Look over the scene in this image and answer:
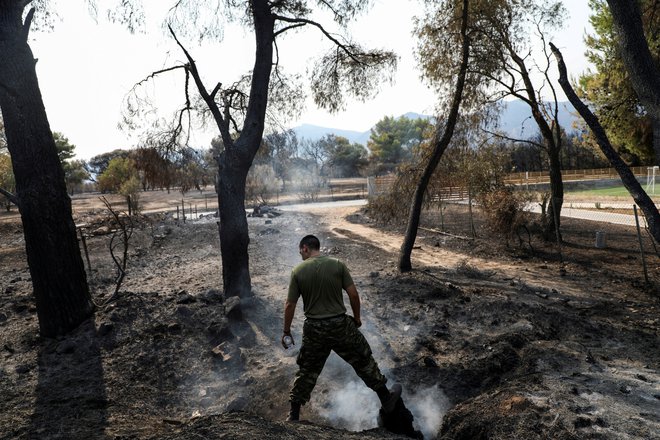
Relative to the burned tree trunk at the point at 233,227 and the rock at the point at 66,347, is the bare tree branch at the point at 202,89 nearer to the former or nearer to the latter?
the burned tree trunk at the point at 233,227

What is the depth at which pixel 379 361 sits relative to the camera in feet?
18.2

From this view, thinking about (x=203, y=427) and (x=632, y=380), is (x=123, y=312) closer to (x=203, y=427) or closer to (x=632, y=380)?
(x=203, y=427)

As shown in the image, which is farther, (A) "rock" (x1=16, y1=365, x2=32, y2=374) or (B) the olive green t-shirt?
(A) "rock" (x1=16, y1=365, x2=32, y2=374)

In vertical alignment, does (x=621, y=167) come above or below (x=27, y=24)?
below

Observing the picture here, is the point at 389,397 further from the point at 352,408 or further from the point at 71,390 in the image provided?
the point at 71,390

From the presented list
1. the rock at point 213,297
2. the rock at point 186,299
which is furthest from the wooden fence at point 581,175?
the rock at point 186,299

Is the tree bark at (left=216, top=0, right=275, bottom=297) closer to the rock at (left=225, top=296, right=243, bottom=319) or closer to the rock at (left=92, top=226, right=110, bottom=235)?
the rock at (left=225, top=296, right=243, bottom=319)

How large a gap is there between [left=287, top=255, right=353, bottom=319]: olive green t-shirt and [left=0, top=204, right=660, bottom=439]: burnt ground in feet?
3.33

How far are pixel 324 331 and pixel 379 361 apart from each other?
1890mm

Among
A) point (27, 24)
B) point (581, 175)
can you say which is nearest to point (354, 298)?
point (27, 24)

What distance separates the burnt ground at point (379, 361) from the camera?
3725 millimetres

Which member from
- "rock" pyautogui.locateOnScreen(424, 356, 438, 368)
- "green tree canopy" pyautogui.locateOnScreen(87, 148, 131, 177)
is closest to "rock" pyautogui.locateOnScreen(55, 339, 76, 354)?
"rock" pyautogui.locateOnScreen(424, 356, 438, 368)

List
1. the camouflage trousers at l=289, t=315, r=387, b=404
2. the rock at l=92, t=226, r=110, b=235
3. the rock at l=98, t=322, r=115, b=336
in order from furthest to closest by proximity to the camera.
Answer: the rock at l=92, t=226, r=110, b=235, the rock at l=98, t=322, r=115, b=336, the camouflage trousers at l=289, t=315, r=387, b=404

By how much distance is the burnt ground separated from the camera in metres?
3.72
